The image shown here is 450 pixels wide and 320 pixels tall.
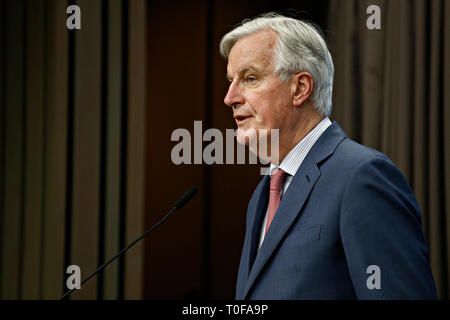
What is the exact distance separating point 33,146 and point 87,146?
0.24 meters

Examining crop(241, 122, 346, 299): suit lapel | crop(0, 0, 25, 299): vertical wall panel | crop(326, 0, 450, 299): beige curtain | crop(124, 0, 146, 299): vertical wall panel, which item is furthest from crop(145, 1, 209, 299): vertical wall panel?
crop(241, 122, 346, 299): suit lapel

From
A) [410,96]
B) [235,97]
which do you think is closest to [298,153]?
[235,97]

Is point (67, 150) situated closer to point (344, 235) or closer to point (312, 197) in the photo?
point (312, 197)

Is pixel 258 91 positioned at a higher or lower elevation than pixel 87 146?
higher

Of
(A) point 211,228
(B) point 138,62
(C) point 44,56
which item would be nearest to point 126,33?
(B) point 138,62

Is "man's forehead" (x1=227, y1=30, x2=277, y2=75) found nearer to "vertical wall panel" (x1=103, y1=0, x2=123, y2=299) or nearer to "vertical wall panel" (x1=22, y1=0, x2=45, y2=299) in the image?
"vertical wall panel" (x1=103, y1=0, x2=123, y2=299)

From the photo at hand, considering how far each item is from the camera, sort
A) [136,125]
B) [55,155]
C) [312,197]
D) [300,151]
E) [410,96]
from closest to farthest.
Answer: [312,197] < [300,151] < [410,96] < [55,155] < [136,125]

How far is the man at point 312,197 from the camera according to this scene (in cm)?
84

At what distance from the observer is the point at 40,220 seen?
196 cm

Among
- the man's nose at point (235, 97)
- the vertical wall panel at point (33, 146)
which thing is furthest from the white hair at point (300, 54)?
the vertical wall panel at point (33, 146)

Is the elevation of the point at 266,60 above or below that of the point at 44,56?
below

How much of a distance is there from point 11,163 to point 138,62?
75cm

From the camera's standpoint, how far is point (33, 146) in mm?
1998
